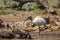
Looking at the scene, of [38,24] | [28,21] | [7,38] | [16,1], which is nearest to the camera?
[7,38]

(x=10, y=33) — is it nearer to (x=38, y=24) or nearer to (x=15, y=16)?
(x=38, y=24)

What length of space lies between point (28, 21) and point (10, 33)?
8.36ft

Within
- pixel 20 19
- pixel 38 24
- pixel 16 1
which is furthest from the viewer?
pixel 16 1

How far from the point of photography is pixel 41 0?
17.3m

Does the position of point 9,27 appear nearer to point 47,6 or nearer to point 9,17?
point 9,17

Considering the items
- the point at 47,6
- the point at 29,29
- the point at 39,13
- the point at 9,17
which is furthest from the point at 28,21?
the point at 47,6

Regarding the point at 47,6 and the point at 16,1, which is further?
the point at 16,1

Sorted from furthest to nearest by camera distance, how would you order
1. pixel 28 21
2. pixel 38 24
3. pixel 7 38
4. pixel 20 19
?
pixel 20 19 → pixel 28 21 → pixel 38 24 → pixel 7 38

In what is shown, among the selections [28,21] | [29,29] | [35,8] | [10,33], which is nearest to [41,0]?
[35,8]

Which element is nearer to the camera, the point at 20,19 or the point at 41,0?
the point at 20,19

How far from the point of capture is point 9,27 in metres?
11.2

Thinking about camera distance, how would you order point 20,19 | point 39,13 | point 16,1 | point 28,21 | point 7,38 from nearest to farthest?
point 7,38 < point 28,21 < point 20,19 < point 39,13 < point 16,1

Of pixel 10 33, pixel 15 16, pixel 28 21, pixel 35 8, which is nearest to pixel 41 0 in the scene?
pixel 35 8

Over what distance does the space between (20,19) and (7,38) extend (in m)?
4.48
